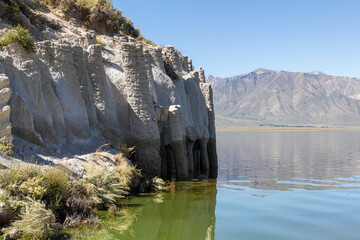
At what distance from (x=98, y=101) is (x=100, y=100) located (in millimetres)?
91

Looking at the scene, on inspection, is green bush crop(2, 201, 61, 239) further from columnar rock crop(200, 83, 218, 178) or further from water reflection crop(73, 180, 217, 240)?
columnar rock crop(200, 83, 218, 178)

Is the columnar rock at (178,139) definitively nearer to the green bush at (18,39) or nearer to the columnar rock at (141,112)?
the columnar rock at (141,112)

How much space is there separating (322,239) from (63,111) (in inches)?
370

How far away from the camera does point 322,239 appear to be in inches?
413

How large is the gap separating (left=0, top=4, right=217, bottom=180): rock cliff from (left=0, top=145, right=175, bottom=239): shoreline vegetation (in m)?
1.90

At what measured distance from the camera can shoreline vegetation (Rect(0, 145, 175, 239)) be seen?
27.2 feet

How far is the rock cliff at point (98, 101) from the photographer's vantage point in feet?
41.8

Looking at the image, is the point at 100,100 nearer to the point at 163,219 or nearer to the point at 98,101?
the point at 98,101

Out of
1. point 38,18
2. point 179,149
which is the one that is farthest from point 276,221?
point 38,18

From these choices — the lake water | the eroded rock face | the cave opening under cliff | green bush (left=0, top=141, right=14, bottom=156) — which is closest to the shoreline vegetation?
the lake water

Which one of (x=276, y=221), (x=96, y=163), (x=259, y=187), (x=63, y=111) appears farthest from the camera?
(x=259, y=187)

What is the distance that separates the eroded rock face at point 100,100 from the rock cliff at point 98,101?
31mm

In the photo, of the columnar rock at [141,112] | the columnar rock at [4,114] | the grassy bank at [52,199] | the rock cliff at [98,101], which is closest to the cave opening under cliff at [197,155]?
the rock cliff at [98,101]

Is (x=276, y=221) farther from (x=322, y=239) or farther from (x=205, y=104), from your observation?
(x=205, y=104)
